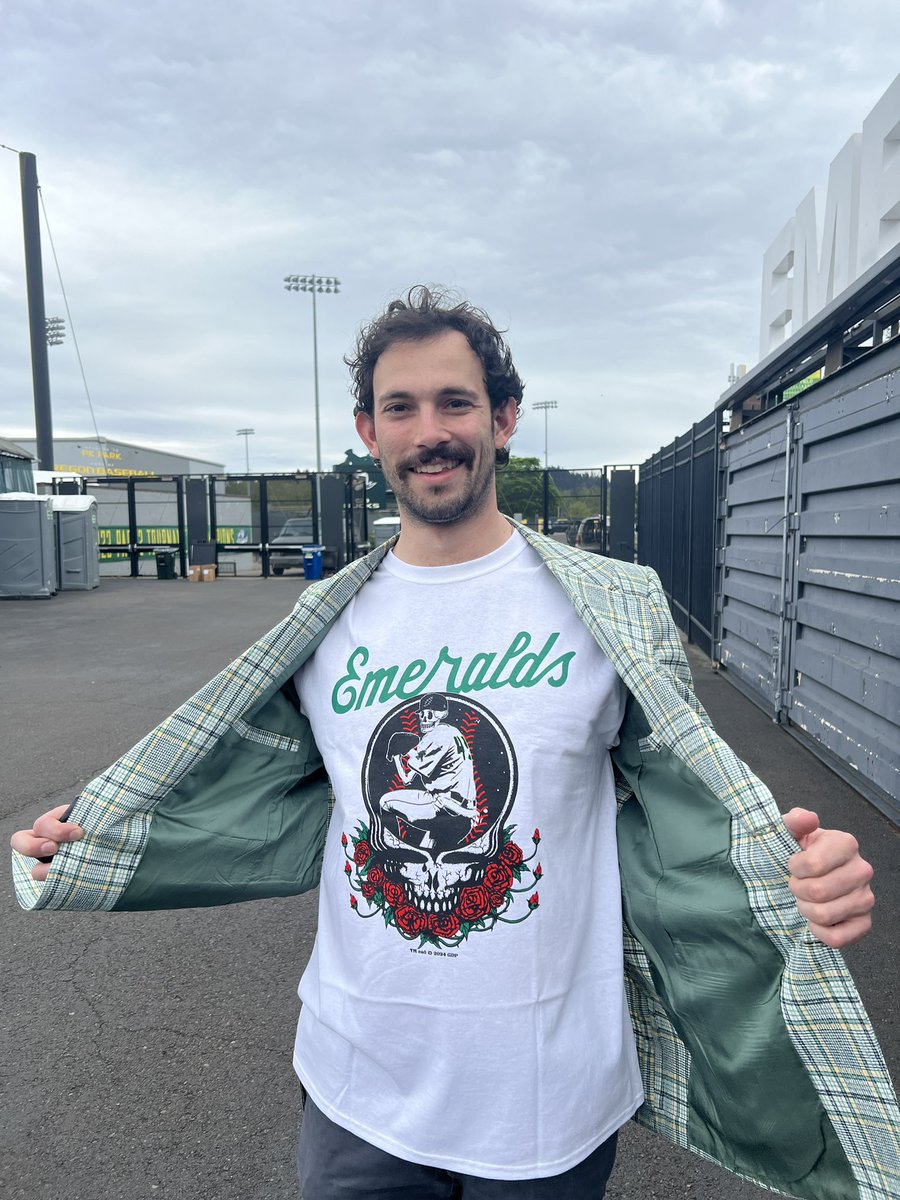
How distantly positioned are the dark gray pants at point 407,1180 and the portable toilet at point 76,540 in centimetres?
2173

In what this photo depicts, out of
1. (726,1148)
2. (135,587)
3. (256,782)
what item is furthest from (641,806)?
(135,587)

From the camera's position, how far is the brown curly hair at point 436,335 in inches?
69.2

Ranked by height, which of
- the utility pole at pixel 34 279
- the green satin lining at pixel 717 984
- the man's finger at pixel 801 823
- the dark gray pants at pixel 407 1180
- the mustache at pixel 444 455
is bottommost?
the dark gray pants at pixel 407 1180

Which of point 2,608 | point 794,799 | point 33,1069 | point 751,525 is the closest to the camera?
point 33,1069

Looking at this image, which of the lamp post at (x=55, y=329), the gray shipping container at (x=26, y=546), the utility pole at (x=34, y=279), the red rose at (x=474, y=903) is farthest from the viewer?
the lamp post at (x=55, y=329)

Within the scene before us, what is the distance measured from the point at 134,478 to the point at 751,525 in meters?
22.8

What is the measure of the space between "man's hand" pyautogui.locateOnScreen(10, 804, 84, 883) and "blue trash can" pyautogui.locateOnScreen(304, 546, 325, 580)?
23.2 metres

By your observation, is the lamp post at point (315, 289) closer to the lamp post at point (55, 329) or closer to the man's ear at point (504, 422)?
the lamp post at point (55, 329)

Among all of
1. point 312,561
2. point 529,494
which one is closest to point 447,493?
point 312,561

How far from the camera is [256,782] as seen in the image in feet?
5.79

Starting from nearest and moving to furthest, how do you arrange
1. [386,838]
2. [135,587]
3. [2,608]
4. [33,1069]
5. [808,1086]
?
1. [808,1086]
2. [386,838]
3. [33,1069]
4. [2,608]
5. [135,587]

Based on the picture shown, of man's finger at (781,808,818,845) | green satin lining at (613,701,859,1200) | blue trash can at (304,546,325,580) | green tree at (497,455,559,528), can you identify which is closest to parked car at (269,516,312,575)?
blue trash can at (304,546,325,580)

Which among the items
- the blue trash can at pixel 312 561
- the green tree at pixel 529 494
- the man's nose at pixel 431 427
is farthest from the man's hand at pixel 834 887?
the blue trash can at pixel 312 561

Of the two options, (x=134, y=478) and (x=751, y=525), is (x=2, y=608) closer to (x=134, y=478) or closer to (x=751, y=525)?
(x=134, y=478)
